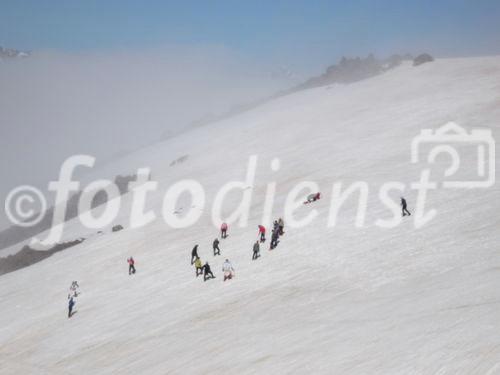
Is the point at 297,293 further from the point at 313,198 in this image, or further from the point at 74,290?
the point at 313,198

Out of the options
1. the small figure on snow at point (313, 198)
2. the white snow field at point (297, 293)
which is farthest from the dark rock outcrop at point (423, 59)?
the small figure on snow at point (313, 198)

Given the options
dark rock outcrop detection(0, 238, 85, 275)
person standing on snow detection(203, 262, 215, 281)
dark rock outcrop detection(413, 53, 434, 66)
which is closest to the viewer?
person standing on snow detection(203, 262, 215, 281)

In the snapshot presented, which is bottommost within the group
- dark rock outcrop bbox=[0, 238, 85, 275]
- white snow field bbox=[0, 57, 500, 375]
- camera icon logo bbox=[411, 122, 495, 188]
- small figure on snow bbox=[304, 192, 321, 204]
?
white snow field bbox=[0, 57, 500, 375]

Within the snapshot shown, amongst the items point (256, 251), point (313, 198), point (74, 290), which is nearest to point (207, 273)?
point (256, 251)

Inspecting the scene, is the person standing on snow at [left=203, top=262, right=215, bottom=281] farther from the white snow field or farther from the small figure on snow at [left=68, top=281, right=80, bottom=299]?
the small figure on snow at [left=68, top=281, right=80, bottom=299]

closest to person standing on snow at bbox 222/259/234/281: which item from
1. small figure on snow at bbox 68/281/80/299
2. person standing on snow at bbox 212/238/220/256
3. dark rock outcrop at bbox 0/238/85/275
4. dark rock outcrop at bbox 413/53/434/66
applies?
person standing on snow at bbox 212/238/220/256

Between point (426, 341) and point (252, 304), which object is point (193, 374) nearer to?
point (252, 304)
